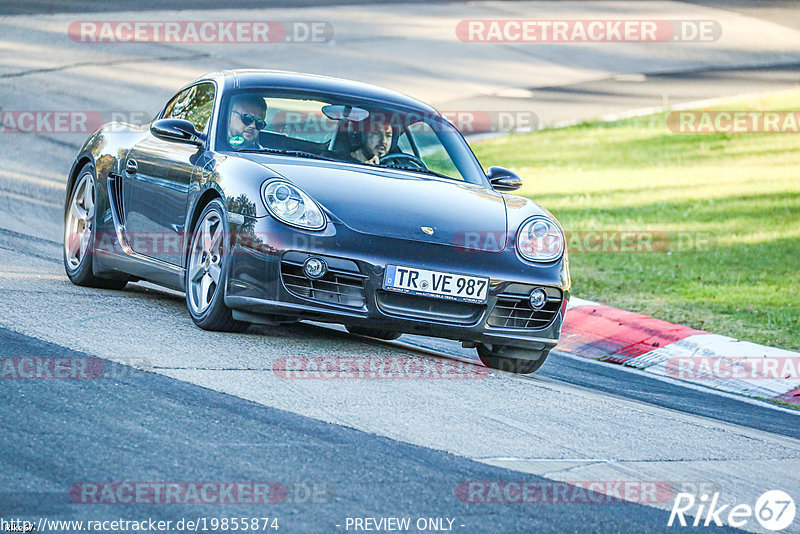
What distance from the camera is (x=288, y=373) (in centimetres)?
610

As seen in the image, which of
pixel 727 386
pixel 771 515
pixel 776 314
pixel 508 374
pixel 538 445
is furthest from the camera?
pixel 776 314

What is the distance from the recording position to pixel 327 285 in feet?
21.3

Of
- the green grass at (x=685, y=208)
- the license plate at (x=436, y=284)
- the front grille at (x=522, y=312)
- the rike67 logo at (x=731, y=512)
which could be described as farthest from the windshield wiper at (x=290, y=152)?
the green grass at (x=685, y=208)

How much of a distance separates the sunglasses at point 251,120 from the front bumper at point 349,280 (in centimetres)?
112

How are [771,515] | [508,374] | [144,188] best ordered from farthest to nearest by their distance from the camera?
1. [144,188]
2. [508,374]
3. [771,515]

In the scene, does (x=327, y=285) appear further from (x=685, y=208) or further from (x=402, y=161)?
(x=685, y=208)

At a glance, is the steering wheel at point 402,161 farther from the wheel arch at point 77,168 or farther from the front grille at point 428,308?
the wheel arch at point 77,168

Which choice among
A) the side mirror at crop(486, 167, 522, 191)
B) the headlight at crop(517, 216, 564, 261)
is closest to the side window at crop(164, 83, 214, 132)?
the side mirror at crop(486, 167, 522, 191)

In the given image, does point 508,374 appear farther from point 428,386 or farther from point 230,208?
point 230,208

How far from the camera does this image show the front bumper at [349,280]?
21.2ft

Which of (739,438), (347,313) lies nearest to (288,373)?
(347,313)

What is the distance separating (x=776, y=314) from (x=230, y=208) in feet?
18.0

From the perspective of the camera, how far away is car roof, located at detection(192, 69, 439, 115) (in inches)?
308

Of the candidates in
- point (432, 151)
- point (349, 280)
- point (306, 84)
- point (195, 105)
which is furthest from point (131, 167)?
point (349, 280)
